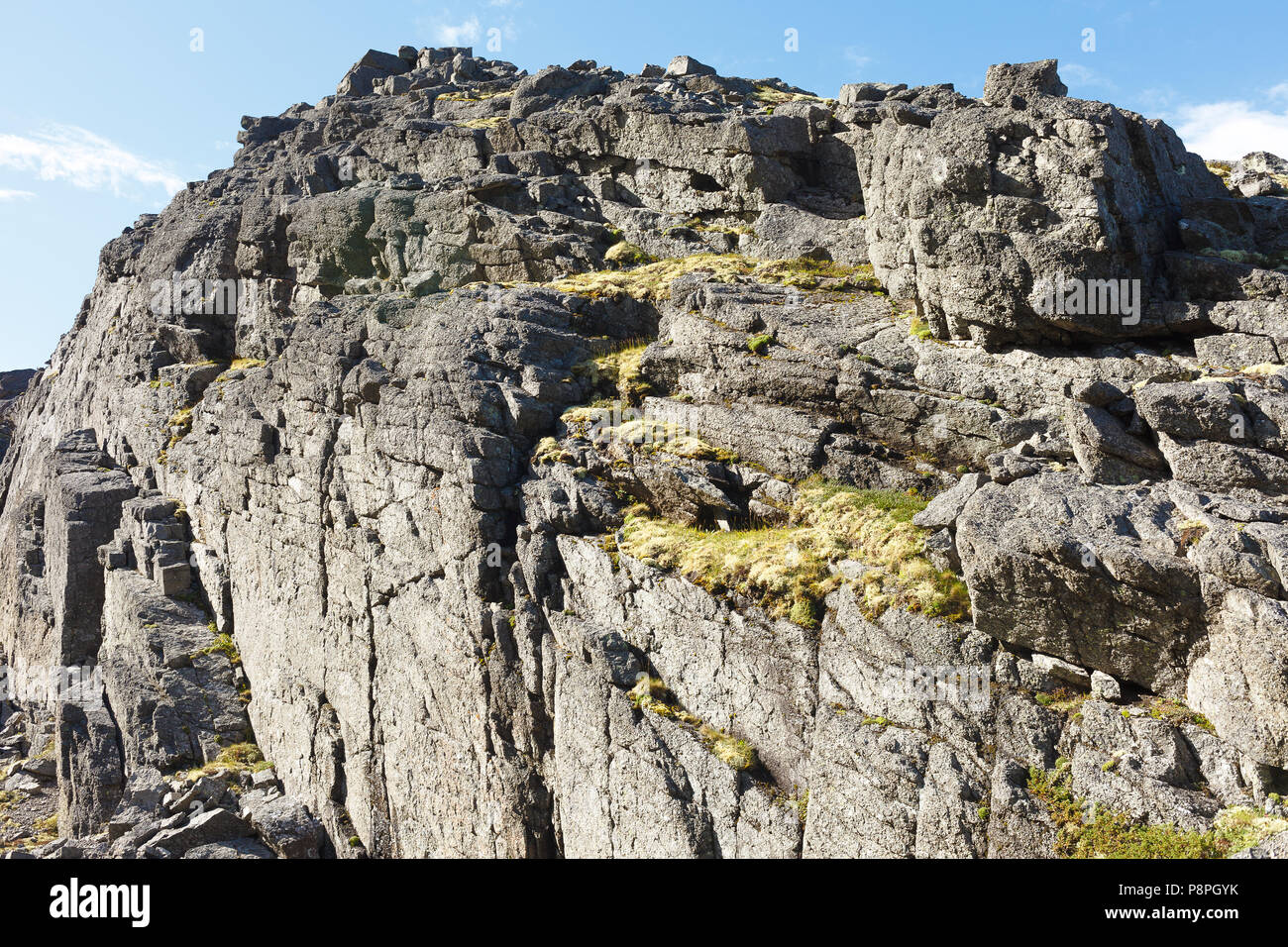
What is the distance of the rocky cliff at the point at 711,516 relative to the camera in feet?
53.4

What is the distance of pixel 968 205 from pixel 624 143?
80.9 ft

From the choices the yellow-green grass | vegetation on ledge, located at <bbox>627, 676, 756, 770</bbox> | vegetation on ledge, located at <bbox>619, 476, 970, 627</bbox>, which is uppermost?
the yellow-green grass

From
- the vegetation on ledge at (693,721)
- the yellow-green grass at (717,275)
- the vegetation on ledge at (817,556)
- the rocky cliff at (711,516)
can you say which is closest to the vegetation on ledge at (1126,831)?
the rocky cliff at (711,516)

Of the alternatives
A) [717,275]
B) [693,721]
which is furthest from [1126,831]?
[717,275]

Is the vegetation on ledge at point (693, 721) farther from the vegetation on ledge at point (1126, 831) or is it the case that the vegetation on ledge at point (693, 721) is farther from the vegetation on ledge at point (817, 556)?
the vegetation on ledge at point (1126, 831)

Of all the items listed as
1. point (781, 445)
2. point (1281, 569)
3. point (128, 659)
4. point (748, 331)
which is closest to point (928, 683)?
point (1281, 569)

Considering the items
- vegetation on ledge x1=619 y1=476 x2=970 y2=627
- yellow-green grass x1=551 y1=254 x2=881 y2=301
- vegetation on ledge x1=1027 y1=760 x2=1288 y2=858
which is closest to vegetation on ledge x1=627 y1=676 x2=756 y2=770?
vegetation on ledge x1=619 y1=476 x2=970 y2=627

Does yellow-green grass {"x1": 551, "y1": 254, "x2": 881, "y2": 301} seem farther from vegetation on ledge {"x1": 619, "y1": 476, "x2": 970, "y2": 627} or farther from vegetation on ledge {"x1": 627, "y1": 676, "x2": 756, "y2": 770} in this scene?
vegetation on ledge {"x1": 627, "y1": 676, "x2": 756, "y2": 770}

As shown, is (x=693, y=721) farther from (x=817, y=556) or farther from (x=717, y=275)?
Answer: (x=717, y=275)

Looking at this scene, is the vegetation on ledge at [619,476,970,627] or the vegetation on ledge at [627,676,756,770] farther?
the vegetation on ledge at [627,676,756,770]

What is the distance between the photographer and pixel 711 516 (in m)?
23.8

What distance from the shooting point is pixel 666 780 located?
20.6 metres

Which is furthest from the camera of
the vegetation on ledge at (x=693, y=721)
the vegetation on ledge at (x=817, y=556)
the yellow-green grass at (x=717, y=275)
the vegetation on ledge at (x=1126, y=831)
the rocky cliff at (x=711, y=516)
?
the yellow-green grass at (x=717, y=275)

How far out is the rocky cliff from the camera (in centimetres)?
1628
